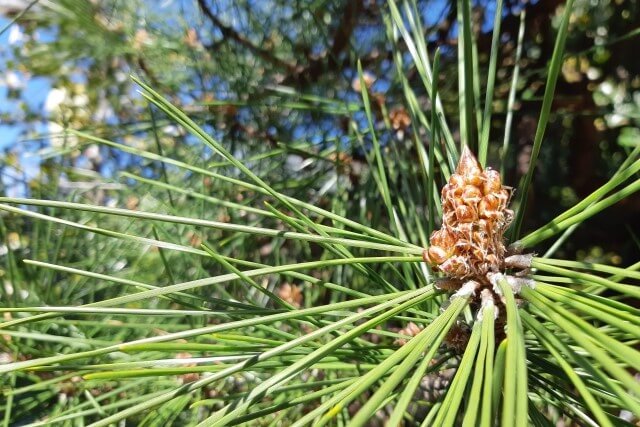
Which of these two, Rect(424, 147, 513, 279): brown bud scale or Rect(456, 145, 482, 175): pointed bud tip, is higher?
Rect(456, 145, 482, 175): pointed bud tip

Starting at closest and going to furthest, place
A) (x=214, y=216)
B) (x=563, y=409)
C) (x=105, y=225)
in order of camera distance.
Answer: (x=563, y=409) → (x=214, y=216) → (x=105, y=225)

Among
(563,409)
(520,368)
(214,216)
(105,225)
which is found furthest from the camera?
(105,225)

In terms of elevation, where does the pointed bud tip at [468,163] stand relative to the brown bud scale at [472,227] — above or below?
above

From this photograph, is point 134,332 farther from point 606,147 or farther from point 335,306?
point 606,147

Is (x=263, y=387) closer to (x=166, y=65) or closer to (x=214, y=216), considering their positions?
(x=214, y=216)

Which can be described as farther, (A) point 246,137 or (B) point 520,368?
(A) point 246,137

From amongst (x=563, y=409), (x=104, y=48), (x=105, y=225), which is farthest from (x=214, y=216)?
(x=563, y=409)

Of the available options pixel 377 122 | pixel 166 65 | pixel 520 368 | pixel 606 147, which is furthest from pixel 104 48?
pixel 520 368

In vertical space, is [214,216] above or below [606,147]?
below

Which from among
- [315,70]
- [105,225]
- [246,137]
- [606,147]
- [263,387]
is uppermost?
[606,147]
